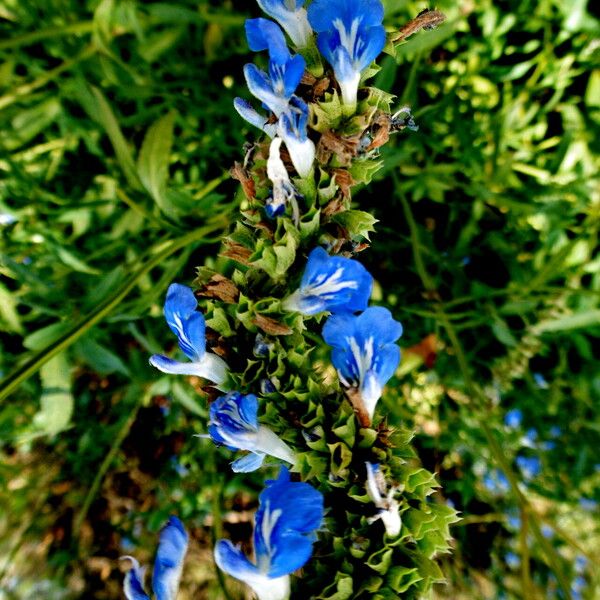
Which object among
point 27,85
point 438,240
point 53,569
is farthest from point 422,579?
point 53,569

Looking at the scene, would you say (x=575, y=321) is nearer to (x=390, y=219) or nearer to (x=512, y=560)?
(x=390, y=219)

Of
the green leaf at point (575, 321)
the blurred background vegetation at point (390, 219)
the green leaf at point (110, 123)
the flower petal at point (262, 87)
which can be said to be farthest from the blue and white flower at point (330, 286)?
the green leaf at point (575, 321)

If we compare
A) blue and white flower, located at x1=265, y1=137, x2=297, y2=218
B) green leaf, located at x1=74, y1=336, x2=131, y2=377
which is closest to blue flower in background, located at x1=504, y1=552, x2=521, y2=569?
green leaf, located at x1=74, y1=336, x2=131, y2=377

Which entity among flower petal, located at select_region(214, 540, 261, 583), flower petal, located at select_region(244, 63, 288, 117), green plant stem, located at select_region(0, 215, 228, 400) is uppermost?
flower petal, located at select_region(244, 63, 288, 117)

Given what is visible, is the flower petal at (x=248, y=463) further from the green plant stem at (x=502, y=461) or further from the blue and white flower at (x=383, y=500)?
the green plant stem at (x=502, y=461)

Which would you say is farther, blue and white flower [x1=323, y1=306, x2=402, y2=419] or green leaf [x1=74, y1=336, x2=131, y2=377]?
green leaf [x1=74, y1=336, x2=131, y2=377]

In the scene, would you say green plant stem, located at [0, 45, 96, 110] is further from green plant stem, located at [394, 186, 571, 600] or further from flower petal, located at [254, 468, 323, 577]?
flower petal, located at [254, 468, 323, 577]
